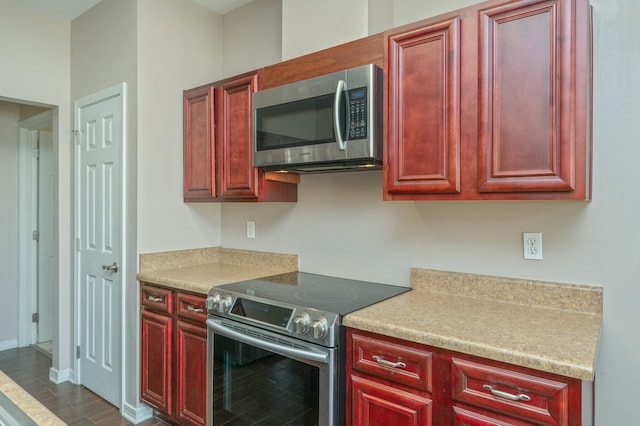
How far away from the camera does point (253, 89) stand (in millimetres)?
2336

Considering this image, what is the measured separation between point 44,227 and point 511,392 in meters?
4.26

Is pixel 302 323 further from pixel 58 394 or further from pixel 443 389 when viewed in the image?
pixel 58 394

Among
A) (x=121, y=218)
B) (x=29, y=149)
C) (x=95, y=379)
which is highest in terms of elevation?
(x=29, y=149)

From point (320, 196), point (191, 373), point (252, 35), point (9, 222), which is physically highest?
point (252, 35)

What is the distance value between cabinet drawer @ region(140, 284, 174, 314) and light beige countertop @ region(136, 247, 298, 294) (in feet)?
0.17

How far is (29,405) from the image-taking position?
78cm

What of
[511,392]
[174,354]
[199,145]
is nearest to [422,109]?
[511,392]

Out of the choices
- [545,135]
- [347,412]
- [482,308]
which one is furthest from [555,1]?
[347,412]

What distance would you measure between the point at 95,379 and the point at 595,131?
3.43 m

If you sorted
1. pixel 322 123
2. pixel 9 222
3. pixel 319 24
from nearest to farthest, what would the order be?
pixel 322 123
pixel 319 24
pixel 9 222

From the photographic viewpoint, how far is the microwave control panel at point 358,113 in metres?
1.79

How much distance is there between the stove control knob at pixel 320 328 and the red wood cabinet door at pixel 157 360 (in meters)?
1.17

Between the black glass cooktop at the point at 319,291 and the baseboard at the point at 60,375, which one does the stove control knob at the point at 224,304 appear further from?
the baseboard at the point at 60,375

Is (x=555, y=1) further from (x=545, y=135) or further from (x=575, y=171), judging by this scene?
(x=575, y=171)
